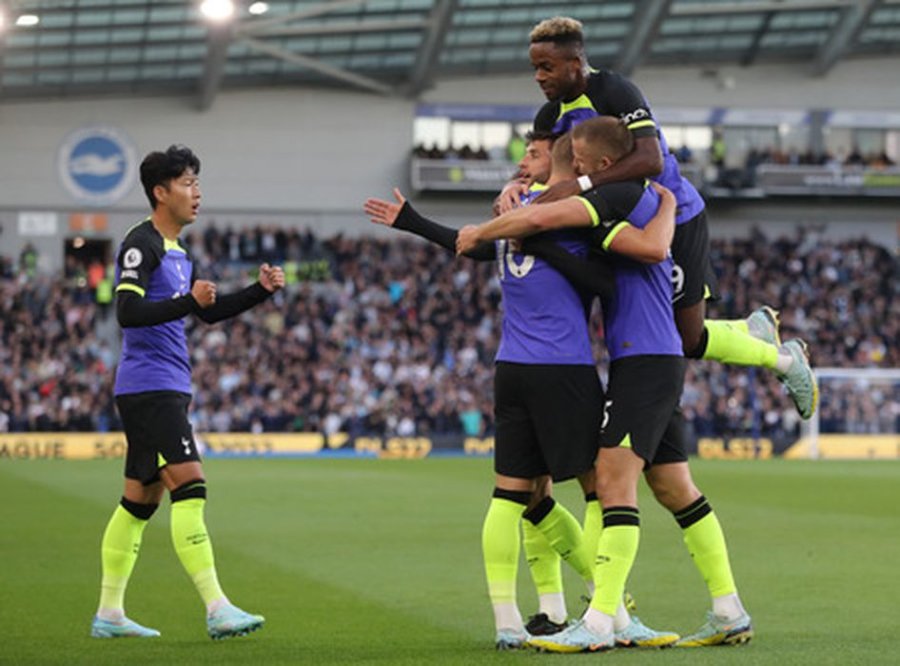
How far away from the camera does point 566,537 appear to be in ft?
23.4

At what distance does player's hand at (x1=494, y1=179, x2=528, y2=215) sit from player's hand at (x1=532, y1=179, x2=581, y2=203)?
161 millimetres

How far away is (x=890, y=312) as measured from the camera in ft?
144

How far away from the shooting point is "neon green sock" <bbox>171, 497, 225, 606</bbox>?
24.3 ft

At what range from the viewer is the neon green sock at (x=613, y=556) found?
21.3ft

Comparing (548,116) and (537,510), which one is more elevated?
(548,116)

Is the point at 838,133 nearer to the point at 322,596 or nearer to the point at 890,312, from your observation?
the point at 890,312

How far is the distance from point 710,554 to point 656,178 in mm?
1693

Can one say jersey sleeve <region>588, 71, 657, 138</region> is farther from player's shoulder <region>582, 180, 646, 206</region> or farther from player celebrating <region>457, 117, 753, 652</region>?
player's shoulder <region>582, 180, 646, 206</region>

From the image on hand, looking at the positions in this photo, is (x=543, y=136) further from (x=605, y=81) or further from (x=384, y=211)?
(x=384, y=211)

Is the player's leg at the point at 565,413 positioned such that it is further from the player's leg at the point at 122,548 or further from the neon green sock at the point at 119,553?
the neon green sock at the point at 119,553

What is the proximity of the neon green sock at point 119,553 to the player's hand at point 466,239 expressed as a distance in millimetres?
2085

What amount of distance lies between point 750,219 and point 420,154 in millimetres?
10122

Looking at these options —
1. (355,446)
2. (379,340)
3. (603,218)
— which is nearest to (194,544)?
(603,218)

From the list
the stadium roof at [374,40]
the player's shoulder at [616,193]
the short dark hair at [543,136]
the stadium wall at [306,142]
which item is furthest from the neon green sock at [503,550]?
the stadium wall at [306,142]
